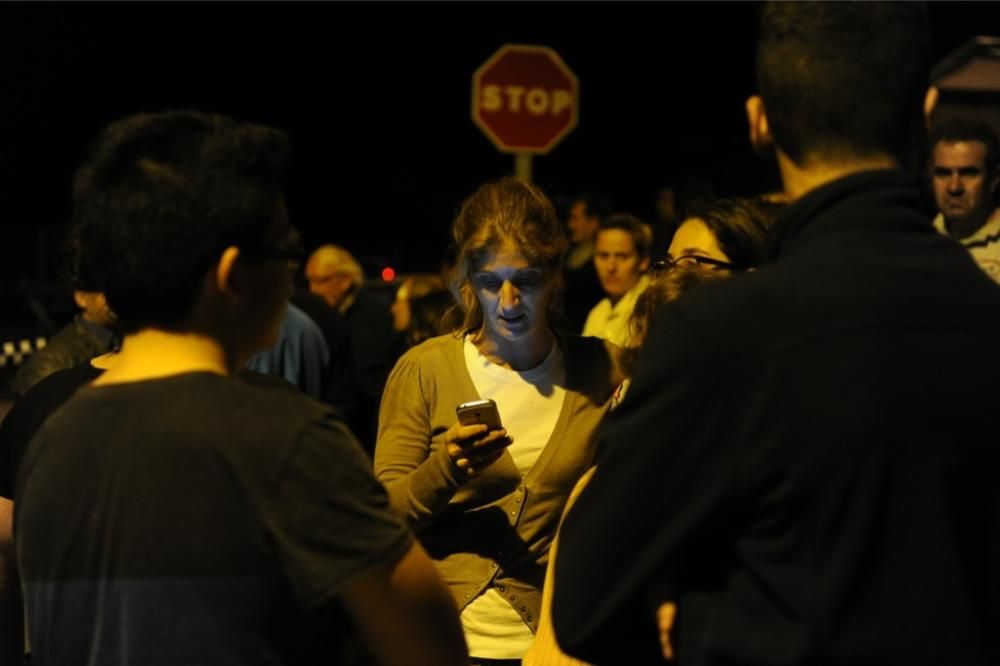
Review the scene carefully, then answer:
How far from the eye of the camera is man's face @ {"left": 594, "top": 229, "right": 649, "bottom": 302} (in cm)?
798

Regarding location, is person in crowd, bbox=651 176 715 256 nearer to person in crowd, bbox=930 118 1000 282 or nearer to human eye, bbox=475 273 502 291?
person in crowd, bbox=930 118 1000 282

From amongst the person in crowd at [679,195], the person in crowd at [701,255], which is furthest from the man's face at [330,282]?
the person in crowd at [701,255]

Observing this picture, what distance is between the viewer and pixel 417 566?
2230mm

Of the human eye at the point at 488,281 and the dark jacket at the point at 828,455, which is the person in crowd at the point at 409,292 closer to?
the human eye at the point at 488,281

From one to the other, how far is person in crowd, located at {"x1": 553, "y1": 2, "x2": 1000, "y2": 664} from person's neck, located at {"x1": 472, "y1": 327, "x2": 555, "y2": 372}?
180cm

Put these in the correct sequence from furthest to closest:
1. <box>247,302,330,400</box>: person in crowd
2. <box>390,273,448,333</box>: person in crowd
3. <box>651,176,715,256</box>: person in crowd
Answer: <box>390,273,448,333</box>: person in crowd
<box>651,176,715,256</box>: person in crowd
<box>247,302,330,400</box>: person in crowd

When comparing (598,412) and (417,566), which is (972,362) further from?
(598,412)

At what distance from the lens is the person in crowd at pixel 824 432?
2064mm

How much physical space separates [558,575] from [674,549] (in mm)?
209

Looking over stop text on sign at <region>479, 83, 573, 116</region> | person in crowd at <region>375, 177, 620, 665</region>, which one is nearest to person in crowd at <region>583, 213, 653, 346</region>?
stop text on sign at <region>479, 83, 573, 116</region>

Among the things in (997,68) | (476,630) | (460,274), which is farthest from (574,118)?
(476,630)

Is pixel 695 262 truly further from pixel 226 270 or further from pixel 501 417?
pixel 226 270

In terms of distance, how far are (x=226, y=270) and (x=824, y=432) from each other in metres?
0.95


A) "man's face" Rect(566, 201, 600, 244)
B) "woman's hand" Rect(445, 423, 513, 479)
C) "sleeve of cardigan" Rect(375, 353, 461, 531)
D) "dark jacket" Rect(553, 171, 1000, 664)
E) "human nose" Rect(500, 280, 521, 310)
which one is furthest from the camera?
→ "man's face" Rect(566, 201, 600, 244)
